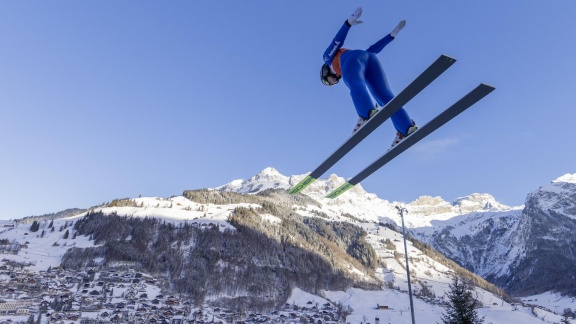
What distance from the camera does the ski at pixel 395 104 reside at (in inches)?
204

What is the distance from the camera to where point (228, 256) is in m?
121

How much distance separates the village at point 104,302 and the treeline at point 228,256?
6.94 metres

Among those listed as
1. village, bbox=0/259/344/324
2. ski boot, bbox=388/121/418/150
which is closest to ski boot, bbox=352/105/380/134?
ski boot, bbox=388/121/418/150

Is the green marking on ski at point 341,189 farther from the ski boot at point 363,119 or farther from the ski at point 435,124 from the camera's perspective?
the ski boot at point 363,119

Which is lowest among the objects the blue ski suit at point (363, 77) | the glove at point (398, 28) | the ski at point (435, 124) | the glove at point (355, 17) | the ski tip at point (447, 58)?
the ski at point (435, 124)

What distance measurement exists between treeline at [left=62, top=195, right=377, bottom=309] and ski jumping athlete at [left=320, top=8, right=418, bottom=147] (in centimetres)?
10222

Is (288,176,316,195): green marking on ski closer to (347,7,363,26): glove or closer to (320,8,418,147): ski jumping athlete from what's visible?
(320,8,418,147): ski jumping athlete

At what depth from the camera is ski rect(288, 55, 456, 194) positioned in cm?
518

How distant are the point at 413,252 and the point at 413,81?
195 meters

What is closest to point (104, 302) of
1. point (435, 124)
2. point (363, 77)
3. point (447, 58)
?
point (363, 77)

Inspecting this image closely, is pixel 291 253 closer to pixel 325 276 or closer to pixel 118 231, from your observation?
pixel 325 276

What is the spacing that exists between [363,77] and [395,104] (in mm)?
892

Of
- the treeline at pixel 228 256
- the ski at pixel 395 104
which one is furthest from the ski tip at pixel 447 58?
the treeline at pixel 228 256

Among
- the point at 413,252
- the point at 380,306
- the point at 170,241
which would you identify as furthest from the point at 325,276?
the point at 413,252
